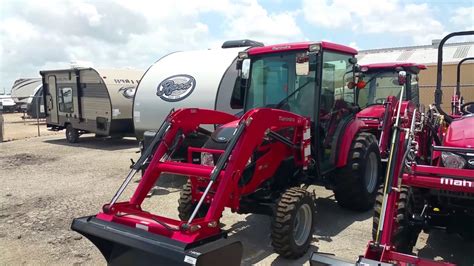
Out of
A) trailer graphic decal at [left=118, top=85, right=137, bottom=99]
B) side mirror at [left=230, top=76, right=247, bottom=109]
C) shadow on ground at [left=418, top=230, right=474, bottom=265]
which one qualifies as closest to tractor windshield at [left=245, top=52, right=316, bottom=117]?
side mirror at [left=230, top=76, right=247, bottom=109]

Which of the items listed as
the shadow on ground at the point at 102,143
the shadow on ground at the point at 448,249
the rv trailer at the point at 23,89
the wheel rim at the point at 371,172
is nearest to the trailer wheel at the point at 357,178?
the wheel rim at the point at 371,172

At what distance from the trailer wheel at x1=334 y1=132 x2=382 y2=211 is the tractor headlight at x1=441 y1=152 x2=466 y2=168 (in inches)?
75.8

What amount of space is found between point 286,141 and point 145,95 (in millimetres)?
5887

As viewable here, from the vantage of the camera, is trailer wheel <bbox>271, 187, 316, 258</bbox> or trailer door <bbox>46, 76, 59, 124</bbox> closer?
trailer wheel <bbox>271, 187, 316, 258</bbox>

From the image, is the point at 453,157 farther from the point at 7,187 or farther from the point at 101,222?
the point at 7,187

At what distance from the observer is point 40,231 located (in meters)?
5.57

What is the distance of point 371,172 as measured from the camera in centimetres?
636

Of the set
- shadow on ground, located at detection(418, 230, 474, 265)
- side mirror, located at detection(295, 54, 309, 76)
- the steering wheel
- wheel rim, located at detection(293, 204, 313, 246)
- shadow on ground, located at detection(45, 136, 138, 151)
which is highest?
side mirror, located at detection(295, 54, 309, 76)

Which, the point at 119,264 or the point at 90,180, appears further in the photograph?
the point at 90,180

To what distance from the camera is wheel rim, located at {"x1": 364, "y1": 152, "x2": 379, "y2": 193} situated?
20.5ft

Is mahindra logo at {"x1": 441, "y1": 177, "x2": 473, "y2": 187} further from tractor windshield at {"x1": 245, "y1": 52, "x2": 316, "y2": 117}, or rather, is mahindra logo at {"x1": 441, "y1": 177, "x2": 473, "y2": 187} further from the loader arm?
tractor windshield at {"x1": 245, "y1": 52, "x2": 316, "y2": 117}

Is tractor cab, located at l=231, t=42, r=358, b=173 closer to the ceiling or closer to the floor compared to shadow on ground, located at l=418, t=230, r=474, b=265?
closer to the ceiling

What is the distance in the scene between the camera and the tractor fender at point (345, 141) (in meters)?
5.61

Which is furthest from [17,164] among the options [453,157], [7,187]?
[453,157]
